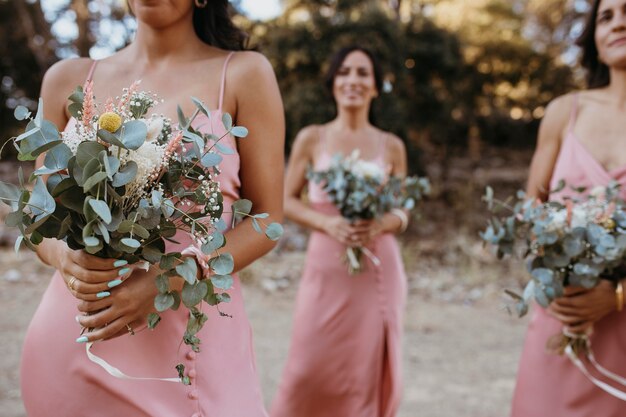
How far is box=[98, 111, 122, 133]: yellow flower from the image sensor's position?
1.52m

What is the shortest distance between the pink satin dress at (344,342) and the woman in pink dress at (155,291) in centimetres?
235

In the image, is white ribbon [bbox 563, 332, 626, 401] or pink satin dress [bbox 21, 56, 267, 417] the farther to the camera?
white ribbon [bbox 563, 332, 626, 401]

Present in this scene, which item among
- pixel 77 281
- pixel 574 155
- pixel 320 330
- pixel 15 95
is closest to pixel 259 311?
pixel 320 330

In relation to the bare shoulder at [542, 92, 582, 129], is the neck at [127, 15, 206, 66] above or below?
above

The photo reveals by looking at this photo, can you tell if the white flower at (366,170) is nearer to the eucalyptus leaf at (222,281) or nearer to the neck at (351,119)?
the neck at (351,119)

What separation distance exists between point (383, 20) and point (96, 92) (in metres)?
10.1

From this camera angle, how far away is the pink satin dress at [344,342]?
175 inches

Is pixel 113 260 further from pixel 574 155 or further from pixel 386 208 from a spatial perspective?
pixel 386 208

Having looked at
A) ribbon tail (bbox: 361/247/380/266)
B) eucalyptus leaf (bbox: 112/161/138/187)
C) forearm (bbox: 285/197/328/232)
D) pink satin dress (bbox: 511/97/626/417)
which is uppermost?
eucalyptus leaf (bbox: 112/161/138/187)

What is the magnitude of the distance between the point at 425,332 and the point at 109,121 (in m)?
6.84

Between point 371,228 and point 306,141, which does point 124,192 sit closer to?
point 371,228

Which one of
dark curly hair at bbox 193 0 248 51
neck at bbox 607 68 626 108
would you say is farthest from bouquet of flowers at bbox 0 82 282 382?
neck at bbox 607 68 626 108

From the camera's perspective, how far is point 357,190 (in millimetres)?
4398

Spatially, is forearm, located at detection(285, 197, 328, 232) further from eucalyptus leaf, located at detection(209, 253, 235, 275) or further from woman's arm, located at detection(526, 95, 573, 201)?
eucalyptus leaf, located at detection(209, 253, 235, 275)
